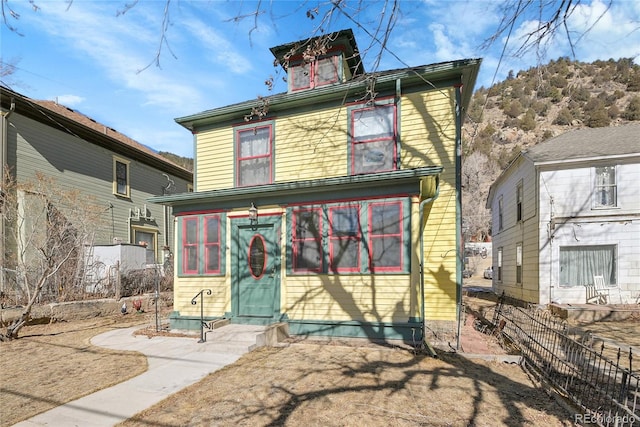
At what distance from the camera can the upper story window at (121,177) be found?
16.6m

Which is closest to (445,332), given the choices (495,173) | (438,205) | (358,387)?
(438,205)

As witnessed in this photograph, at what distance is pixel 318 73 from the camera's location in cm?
1061

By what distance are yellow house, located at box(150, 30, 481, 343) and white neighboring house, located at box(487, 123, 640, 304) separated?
621cm

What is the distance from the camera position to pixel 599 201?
42.2ft

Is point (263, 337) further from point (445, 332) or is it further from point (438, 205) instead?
point (438, 205)

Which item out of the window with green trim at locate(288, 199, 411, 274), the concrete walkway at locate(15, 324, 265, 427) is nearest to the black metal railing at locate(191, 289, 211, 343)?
the concrete walkway at locate(15, 324, 265, 427)

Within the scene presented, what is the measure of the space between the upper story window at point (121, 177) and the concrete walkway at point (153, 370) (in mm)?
9787

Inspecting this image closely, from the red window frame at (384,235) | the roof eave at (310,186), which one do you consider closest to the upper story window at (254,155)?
the roof eave at (310,186)

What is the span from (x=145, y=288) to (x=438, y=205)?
11.8 m

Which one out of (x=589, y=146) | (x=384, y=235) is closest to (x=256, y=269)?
(x=384, y=235)

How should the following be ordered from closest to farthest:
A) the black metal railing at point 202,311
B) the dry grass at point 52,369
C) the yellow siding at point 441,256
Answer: the dry grass at point 52,369, the black metal railing at point 202,311, the yellow siding at point 441,256

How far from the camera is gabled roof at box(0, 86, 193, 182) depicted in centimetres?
1199

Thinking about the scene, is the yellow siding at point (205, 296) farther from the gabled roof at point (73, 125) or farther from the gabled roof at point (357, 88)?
the gabled roof at point (73, 125)

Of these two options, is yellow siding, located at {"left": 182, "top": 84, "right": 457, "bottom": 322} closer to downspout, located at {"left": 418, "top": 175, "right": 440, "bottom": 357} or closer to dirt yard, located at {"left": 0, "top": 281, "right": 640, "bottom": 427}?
downspout, located at {"left": 418, "top": 175, "right": 440, "bottom": 357}
